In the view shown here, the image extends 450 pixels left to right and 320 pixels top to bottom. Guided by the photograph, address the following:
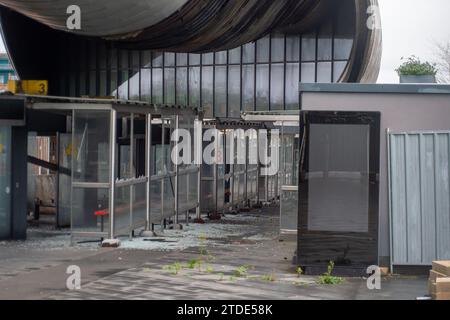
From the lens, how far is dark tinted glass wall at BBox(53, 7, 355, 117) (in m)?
37.4

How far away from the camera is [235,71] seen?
127 feet

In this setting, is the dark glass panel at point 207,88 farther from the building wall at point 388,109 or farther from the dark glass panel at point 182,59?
the building wall at point 388,109

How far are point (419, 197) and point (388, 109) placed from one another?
1.39 metres

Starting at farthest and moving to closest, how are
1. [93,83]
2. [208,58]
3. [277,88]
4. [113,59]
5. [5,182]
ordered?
[93,83], [113,59], [208,58], [277,88], [5,182]

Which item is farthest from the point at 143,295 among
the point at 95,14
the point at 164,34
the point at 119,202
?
the point at 164,34

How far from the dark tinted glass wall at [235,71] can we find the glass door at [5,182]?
21.2m

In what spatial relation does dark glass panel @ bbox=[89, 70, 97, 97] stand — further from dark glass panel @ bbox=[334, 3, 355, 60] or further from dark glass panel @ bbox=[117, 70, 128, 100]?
dark glass panel @ bbox=[334, 3, 355, 60]

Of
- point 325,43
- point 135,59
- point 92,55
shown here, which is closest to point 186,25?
point 325,43

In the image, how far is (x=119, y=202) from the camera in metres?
16.9

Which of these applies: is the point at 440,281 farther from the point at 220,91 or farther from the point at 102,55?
the point at 102,55

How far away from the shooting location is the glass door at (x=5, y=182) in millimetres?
17312

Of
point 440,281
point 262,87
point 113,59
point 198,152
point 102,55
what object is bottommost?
point 440,281

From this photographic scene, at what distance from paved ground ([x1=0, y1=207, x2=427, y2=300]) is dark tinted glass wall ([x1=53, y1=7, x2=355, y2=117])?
770 inches
